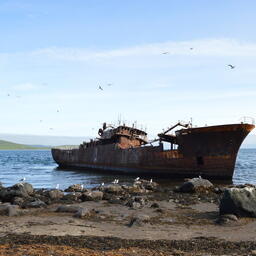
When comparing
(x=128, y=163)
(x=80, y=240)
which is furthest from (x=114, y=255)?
(x=128, y=163)

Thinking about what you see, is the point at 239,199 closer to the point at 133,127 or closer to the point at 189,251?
the point at 189,251

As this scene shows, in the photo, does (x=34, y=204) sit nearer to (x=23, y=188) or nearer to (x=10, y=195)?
(x=10, y=195)

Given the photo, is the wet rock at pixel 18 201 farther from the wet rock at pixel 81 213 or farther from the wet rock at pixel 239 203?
the wet rock at pixel 239 203

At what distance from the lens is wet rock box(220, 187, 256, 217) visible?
53.7 feet

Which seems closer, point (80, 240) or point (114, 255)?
point (114, 255)

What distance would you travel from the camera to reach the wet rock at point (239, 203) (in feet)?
53.7

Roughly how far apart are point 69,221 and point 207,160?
79.1 feet

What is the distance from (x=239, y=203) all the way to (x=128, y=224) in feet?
16.6

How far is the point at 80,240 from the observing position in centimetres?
1192

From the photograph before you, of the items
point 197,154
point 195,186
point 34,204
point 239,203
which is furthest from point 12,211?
point 197,154

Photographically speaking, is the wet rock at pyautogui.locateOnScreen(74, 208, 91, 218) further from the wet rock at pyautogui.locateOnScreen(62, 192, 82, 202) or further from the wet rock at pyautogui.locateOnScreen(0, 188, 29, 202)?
the wet rock at pyautogui.locateOnScreen(0, 188, 29, 202)

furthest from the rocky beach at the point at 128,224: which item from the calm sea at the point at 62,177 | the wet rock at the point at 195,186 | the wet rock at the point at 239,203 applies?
the calm sea at the point at 62,177

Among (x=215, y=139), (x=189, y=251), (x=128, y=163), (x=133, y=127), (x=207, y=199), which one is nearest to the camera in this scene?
(x=189, y=251)

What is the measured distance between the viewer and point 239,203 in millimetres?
16453
